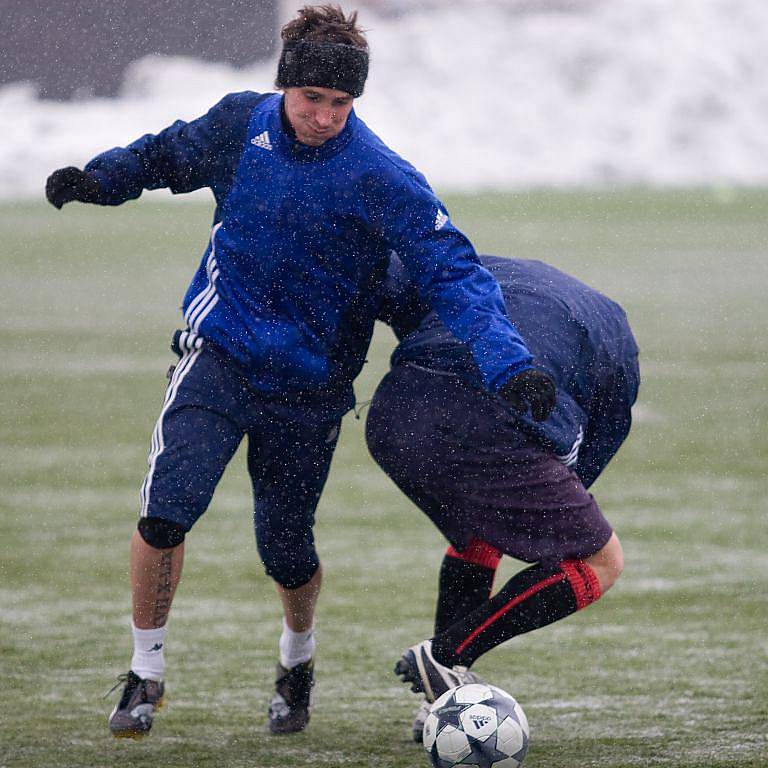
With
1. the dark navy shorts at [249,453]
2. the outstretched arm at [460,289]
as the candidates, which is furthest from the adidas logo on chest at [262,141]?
the dark navy shorts at [249,453]

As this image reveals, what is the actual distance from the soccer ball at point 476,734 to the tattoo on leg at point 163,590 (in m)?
0.87

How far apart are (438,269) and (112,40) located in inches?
1825

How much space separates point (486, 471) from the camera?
4562 millimetres

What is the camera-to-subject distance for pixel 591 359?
4.79 m

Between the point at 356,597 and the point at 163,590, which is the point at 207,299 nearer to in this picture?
the point at 163,590

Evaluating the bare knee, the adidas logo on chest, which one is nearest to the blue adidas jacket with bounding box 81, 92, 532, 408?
the adidas logo on chest

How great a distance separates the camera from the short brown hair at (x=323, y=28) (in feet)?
15.7

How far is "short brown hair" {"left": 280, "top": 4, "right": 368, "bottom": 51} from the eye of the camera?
4.78 m

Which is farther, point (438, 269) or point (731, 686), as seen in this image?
point (731, 686)

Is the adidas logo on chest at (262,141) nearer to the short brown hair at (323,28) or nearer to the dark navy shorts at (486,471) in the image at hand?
the short brown hair at (323,28)

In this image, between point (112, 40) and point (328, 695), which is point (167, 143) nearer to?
point (328, 695)

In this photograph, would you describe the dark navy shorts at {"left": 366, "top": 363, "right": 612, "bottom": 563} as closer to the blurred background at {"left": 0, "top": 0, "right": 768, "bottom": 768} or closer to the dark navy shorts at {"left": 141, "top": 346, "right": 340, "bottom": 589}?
the dark navy shorts at {"left": 141, "top": 346, "right": 340, "bottom": 589}

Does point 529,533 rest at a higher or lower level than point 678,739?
higher

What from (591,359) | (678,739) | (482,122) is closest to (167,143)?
(591,359)
